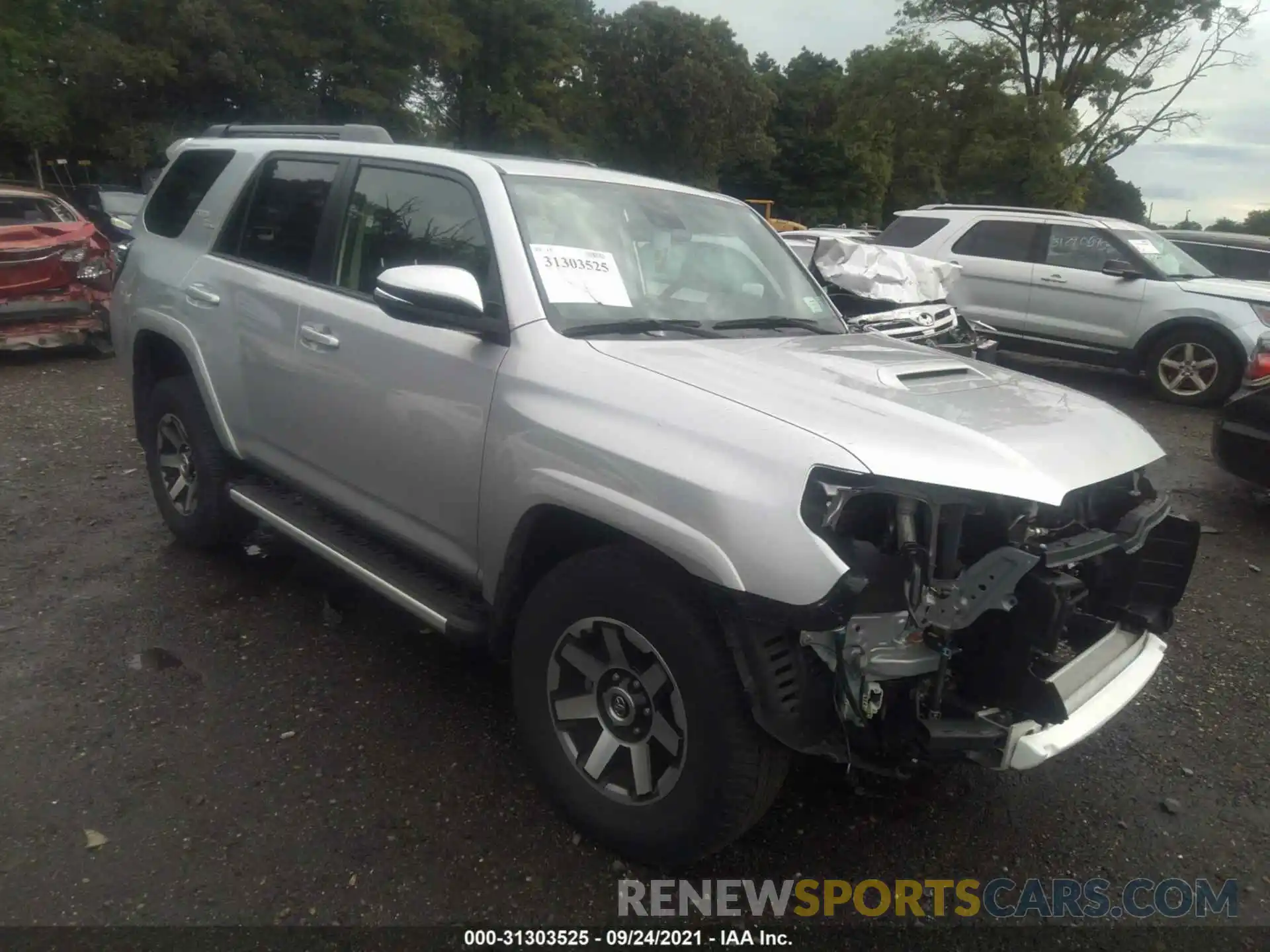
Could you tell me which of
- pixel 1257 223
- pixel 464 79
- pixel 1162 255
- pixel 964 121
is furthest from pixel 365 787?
pixel 1257 223

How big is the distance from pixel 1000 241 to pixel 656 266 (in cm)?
841

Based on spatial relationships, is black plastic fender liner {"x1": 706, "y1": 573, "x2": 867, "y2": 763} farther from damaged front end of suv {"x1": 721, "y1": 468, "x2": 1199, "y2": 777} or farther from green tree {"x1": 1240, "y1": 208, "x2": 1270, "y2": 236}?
green tree {"x1": 1240, "y1": 208, "x2": 1270, "y2": 236}

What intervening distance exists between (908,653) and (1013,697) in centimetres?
28

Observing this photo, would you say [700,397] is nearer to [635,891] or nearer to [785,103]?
[635,891]

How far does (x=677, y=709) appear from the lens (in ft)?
7.87

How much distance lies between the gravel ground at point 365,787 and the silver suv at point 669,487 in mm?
359

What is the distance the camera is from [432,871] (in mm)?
2650

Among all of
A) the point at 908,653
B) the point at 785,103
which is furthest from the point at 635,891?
the point at 785,103

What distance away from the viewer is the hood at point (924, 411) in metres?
2.23

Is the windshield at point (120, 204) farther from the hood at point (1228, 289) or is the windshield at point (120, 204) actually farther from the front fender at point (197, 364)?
the hood at point (1228, 289)

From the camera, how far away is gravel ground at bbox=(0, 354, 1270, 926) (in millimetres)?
2590

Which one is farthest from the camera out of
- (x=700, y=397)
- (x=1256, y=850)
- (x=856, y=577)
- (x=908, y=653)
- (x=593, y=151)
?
(x=593, y=151)

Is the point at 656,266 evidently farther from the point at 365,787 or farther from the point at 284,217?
the point at 365,787

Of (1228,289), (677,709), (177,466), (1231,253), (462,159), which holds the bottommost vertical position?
(177,466)
